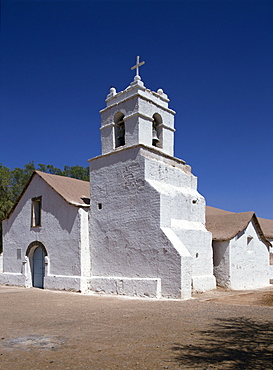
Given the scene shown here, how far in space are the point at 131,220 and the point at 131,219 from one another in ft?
0.14

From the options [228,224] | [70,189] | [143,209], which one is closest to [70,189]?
[70,189]

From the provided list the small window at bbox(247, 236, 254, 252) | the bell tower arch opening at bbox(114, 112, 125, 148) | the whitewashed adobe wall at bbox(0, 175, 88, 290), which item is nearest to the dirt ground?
the whitewashed adobe wall at bbox(0, 175, 88, 290)

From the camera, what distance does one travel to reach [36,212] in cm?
1933

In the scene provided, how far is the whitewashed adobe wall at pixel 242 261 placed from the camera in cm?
1620

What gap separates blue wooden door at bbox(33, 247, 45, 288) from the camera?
18.2 meters

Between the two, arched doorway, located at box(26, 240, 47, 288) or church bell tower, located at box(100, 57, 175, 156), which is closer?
church bell tower, located at box(100, 57, 175, 156)

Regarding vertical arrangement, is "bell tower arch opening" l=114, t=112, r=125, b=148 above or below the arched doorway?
above

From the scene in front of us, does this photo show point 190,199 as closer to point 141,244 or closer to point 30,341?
point 141,244

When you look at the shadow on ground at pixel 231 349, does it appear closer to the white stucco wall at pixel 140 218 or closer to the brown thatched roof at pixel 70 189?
the white stucco wall at pixel 140 218

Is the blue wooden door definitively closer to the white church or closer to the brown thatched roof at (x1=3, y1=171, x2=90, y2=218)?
the white church

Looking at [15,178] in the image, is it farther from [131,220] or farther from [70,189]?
[131,220]

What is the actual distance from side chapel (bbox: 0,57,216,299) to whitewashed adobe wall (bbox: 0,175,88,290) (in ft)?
0.17

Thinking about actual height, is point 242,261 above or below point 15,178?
below

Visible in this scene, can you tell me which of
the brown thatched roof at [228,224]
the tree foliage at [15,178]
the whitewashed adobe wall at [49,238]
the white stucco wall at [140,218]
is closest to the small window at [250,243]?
the brown thatched roof at [228,224]
